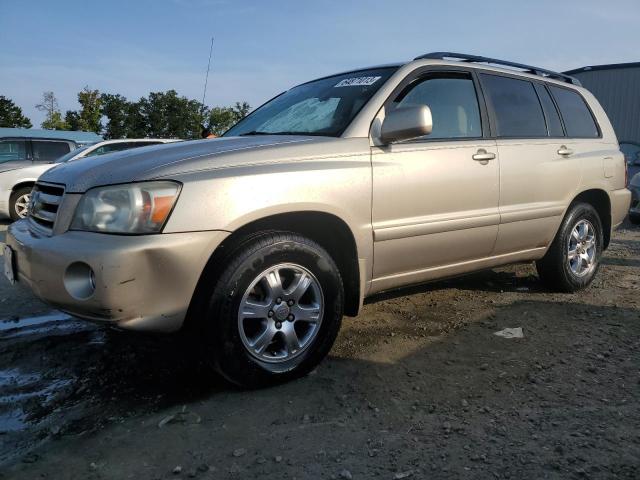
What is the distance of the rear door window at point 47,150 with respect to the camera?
10.4m

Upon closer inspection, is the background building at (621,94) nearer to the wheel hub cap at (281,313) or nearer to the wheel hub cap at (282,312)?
the wheel hub cap at (281,313)

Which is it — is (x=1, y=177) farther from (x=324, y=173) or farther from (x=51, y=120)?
(x=51, y=120)

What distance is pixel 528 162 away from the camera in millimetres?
3916

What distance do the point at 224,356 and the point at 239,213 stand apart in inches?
26.6

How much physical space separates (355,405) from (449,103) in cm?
213

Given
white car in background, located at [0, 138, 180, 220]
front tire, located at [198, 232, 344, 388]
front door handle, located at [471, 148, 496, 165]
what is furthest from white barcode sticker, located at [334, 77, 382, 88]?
white car in background, located at [0, 138, 180, 220]

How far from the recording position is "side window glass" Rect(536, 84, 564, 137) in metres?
4.31

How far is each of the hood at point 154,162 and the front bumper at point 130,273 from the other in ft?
0.92

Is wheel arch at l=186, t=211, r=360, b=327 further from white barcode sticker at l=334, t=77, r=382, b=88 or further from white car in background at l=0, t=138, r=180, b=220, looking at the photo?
white car in background at l=0, t=138, r=180, b=220

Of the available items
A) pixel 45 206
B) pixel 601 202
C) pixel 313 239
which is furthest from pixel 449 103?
pixel 45 206

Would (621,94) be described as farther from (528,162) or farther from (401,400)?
(401,400)

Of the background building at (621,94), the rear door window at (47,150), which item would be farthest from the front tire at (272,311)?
the background building at (621,94)

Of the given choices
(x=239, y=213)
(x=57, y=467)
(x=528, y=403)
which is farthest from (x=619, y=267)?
(x=57, y=467)

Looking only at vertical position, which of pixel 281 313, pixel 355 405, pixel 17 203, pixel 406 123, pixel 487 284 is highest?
pixel 406 123
